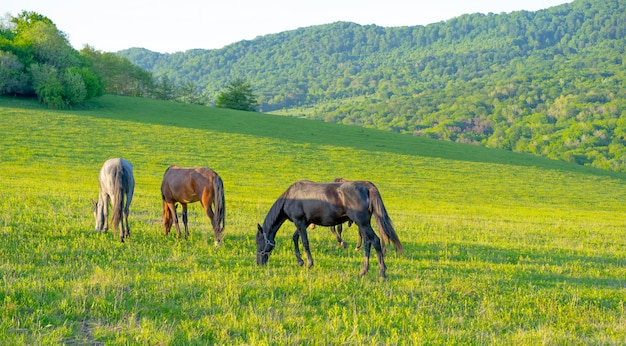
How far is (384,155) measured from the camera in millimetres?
52031

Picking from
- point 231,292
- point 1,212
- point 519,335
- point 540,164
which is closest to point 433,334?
point 519,335

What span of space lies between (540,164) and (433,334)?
180 ft

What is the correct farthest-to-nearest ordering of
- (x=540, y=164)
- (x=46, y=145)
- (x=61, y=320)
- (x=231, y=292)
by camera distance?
(x=540, y=164) → (x=46, y=145) → (x=231, y=292) → (x=61, y=320)

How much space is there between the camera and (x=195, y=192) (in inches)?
518

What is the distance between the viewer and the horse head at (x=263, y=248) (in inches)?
416

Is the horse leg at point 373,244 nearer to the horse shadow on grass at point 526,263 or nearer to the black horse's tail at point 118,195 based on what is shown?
the horse shadow on grass at point 526,263

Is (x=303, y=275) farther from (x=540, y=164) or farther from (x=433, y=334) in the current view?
(x=540, y=164)

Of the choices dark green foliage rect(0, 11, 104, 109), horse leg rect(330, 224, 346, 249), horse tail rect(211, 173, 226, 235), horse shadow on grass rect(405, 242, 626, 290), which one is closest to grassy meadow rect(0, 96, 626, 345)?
horse shadow on grass rect(405, 242, 626, 290)

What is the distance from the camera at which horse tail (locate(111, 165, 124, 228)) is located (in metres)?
12.2

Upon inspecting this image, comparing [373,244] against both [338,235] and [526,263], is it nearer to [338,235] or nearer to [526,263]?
[338,235]

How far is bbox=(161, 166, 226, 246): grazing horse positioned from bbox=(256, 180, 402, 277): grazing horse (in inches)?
75.0

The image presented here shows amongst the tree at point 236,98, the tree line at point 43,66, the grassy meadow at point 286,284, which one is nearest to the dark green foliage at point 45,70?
the tree line at point 43,66

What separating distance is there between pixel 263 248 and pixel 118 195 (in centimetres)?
410

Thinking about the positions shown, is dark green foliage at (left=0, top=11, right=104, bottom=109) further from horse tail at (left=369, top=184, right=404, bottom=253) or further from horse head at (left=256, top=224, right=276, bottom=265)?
horse tail at (left=369, top=184, right=404, bottom=253)
